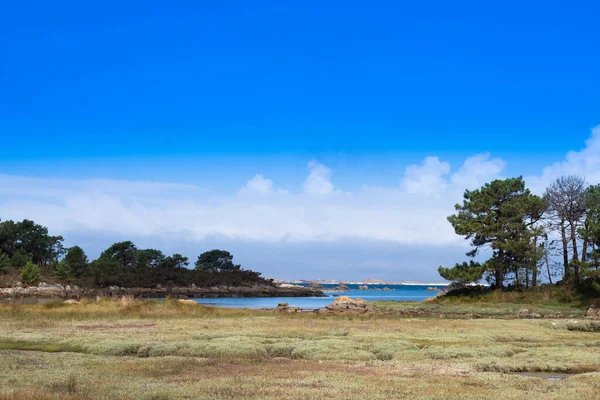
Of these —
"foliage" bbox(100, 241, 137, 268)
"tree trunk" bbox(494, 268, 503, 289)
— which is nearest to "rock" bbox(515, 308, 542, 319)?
"tree trunk" bbox(494, 268, 503, 289)

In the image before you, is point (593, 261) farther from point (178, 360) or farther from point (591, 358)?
point (178, 360)

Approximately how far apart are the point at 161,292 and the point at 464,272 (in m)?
92.0

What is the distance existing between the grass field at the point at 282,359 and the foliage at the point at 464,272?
29016 millimetres

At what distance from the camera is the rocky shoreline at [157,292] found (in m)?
114

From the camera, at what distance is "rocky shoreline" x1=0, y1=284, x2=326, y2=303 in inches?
4490

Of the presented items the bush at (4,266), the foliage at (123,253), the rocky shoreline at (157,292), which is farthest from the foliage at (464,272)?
the foliage at (123,253)

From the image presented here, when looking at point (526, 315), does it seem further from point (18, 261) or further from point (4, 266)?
point (18, 261)

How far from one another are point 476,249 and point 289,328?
4648cm

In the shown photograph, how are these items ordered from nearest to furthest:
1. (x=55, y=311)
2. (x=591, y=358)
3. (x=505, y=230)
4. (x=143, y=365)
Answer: (x=143, y=365) → (x=591, y=358) → (x=55, y=311) → (x=505, y=230)

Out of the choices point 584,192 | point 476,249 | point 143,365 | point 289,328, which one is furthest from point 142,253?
point 143,365

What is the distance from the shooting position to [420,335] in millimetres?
33125

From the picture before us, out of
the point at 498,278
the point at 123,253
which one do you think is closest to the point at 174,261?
the point at 123,253

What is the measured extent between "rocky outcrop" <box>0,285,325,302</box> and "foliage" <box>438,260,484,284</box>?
68.0m

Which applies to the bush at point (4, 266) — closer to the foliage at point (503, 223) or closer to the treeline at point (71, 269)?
the treeline at point (71, 269)
